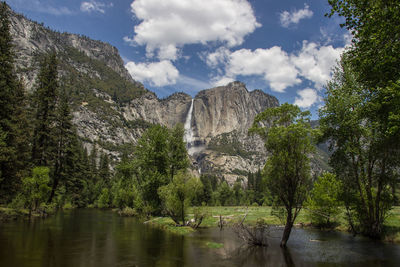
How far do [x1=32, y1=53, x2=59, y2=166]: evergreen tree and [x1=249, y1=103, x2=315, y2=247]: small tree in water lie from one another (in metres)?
38.4

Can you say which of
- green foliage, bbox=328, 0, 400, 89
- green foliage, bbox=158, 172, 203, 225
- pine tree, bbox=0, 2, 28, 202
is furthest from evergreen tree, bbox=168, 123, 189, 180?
green foliage, bbox=328, 0, 400, 89

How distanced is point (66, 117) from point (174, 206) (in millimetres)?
34653

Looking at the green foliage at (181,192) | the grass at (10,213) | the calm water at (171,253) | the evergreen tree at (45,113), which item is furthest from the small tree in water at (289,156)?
the evergreen tree at (45,113)

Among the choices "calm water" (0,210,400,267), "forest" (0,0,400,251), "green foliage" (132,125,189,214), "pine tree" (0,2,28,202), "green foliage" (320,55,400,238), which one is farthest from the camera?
"green foliage" (132,125,189,214)

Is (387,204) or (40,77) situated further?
(40,77)

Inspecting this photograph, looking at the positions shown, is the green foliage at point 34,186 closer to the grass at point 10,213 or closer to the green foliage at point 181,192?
the grass at point 10,213

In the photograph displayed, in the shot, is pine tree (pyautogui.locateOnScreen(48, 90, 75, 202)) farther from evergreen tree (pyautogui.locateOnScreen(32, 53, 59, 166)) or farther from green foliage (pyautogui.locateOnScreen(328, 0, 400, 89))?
green foliage (pyautogui.locateOnScreen(328, 0, 400, 89))

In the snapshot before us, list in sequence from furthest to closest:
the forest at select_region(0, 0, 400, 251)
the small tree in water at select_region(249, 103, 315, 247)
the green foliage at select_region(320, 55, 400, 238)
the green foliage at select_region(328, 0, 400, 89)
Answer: the green foliage at select_region(320, 55, 400, 238) < the small tree in water at select_region(249, 103, 315, 247) < the forest at select_region(0, 0, 400, 251) < the green foliage at select_region(328, 0, 400, 89)

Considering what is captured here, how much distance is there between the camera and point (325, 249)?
2108 centimetres

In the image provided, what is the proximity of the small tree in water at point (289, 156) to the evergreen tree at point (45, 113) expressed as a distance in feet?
126

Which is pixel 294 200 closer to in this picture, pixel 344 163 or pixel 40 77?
pixel 344 163

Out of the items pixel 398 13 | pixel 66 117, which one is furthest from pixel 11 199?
pixel 398 13

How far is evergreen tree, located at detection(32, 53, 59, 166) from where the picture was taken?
Answer: 42.9 meters

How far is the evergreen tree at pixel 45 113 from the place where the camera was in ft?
141
